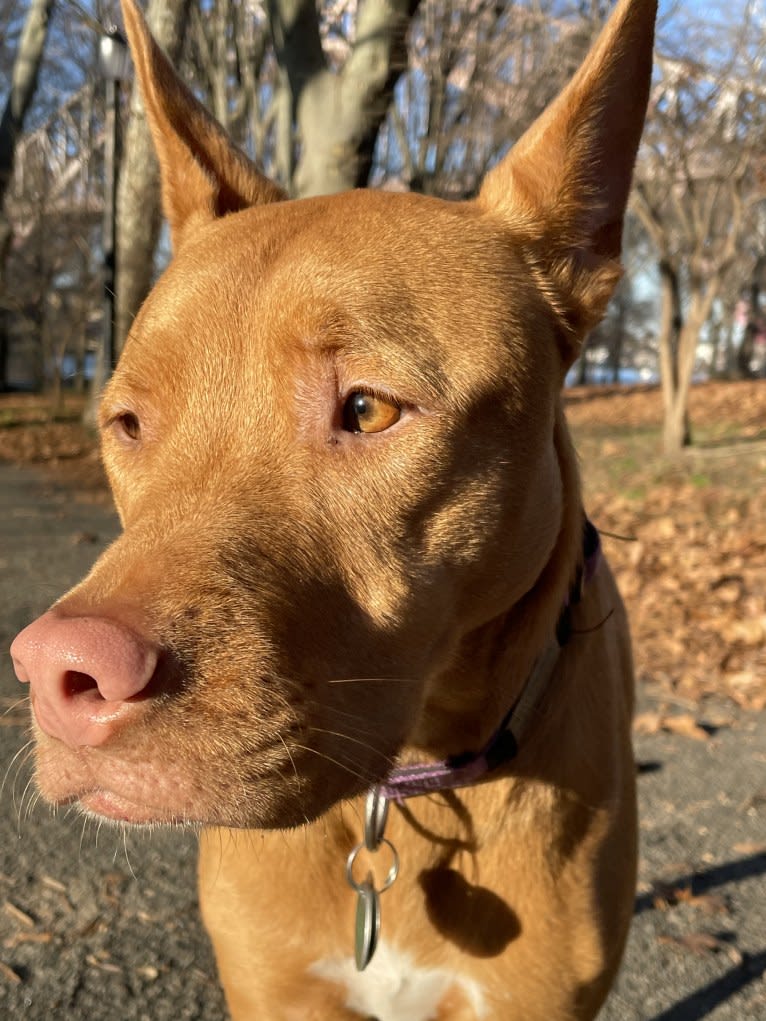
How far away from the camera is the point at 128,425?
6.64 ft

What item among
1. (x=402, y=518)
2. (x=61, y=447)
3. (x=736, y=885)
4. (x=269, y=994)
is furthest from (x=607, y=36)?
(x=61, y=447)

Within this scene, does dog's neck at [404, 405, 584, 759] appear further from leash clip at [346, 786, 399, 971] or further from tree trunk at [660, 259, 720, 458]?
tree trunk at [660, 259, 720, 458]

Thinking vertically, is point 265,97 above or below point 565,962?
above

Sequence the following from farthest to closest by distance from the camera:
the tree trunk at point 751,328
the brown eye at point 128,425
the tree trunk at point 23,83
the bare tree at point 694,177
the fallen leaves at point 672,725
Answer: the tree trunk at point 751,328
the tree trunk at point 23,83
the bare tree at point 694,177
the fallen leaves at point 672,725
the brown eye at point 128,425

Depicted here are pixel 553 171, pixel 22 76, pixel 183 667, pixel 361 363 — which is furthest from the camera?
pixel 22 76

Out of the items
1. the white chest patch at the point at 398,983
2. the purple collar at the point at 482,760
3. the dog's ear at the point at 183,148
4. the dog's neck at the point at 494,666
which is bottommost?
the white chest patch at the point at 398,983

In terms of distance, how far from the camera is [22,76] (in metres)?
15.3

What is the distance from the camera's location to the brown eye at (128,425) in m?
2.00

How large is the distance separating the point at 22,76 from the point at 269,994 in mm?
16345

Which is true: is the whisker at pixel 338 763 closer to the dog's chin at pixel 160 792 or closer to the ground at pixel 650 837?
the dog's chin at pixel 160 792

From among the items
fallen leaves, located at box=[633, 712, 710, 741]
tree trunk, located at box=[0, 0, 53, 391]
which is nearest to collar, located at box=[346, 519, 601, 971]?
fallen leaves, located at box=[633, 712, 710, 741]

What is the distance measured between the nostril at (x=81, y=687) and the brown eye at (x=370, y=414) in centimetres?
68

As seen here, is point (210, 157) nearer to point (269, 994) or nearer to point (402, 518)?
point (402, 518)

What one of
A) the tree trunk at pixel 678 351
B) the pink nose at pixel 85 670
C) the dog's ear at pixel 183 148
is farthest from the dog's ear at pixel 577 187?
the tree trunk at pixel 678 351
